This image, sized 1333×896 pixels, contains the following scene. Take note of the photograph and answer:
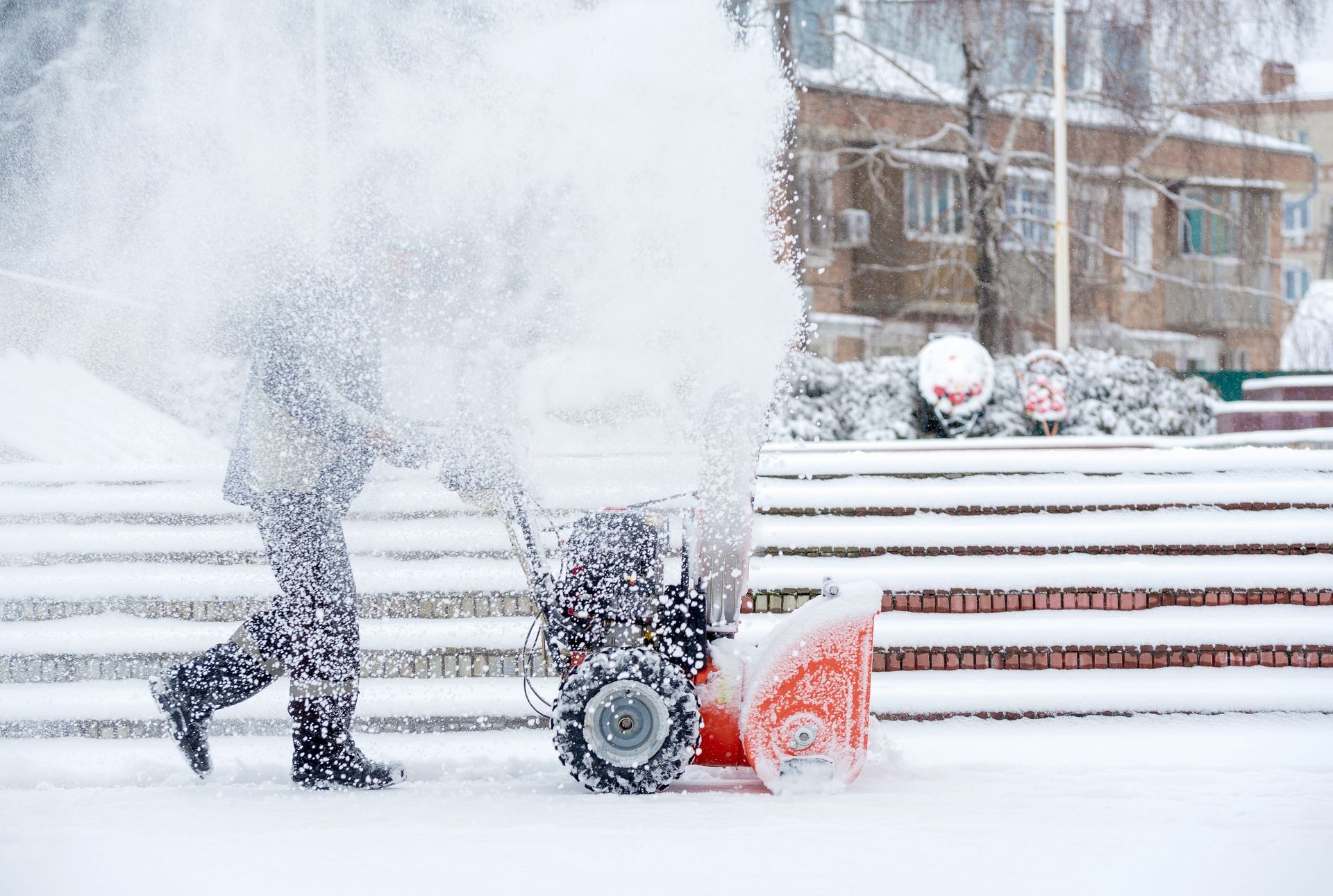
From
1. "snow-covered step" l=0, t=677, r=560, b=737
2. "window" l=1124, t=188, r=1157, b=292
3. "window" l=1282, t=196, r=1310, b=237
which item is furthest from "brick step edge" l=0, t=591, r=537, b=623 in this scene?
"window" l=1282, t=196, r=1310, b=237

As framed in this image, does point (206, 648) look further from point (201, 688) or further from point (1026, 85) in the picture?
point (1026, 85)

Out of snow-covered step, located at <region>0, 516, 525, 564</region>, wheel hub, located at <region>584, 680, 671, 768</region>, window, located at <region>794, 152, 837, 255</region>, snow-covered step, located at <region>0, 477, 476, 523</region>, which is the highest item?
window, located at <region>794, 152, 837, 255</region>

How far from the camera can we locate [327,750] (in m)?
4.09

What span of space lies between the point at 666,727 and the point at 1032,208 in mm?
18119

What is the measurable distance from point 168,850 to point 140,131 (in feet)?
23.5

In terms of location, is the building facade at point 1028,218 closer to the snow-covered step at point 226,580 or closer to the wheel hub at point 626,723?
the snow-covered step at point 226,580

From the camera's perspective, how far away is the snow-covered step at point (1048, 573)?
531cm

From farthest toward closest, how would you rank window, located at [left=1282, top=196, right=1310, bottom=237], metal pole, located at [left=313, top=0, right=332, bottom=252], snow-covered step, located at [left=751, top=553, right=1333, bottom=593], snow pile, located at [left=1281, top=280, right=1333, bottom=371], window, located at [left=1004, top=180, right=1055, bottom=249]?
window, located at [left=1282, top=196, right=1310, bottom=237], snow pile, located at [left=1281, top=280, right=1333, bottom=371], window, located at [left=1004, top=180, right=1055, bottom=249], metal pole, located at [left=313, top=0, right=332, bottom=252], snow-covered step, located at [left=751, top=553, right=1333, bottom=593]

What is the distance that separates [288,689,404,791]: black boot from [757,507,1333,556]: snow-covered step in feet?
6.73

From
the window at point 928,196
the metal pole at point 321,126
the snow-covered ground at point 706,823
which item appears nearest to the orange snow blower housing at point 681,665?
the snow-covered ground at point 706,823

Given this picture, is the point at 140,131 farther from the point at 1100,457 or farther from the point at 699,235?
the point at 1100,457

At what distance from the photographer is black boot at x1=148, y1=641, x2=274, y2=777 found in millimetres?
4043

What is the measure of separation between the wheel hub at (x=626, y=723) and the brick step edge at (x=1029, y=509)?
202cm

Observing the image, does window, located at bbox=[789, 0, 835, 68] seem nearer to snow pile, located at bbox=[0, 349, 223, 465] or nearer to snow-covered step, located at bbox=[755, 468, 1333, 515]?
snow pile, located at bbox=[0, 349, 223, 465]
